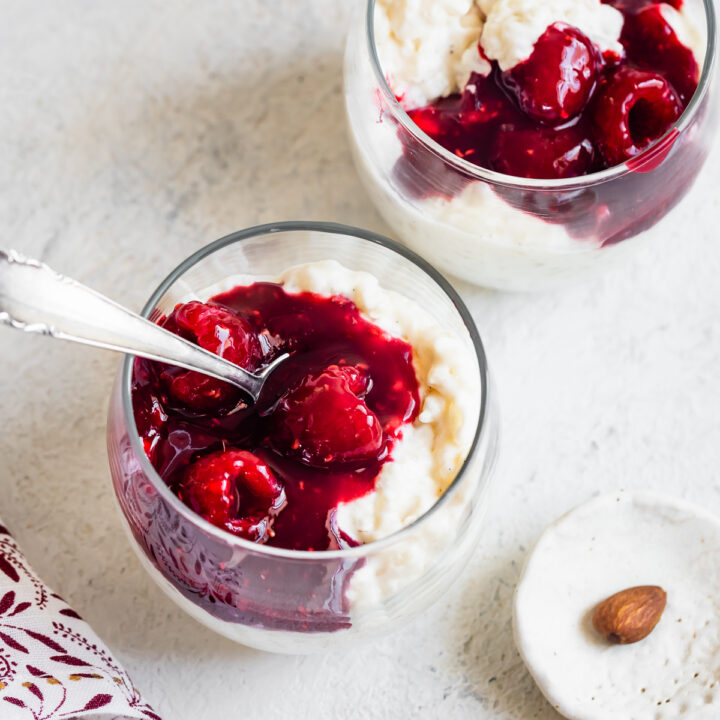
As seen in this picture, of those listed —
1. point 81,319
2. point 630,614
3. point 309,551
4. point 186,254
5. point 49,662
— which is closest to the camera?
point 81,319

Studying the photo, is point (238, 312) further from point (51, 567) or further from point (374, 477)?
point (51, 567)

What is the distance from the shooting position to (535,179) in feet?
5.75

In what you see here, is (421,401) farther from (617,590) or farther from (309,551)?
(617,590)

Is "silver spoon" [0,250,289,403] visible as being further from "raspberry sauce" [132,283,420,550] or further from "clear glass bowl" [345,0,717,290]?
"clear glass bowl" [345,0,717,290]

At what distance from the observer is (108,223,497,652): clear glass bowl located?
1.46 metres

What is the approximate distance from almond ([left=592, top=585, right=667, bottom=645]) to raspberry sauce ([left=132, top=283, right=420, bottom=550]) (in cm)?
52

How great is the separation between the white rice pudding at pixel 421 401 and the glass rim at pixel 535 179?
24cm

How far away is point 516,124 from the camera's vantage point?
6.08ft

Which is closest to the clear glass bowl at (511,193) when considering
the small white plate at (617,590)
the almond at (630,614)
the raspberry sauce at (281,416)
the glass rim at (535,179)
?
the glass rim at (535,179)

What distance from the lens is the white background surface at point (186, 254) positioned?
Result: 187 centimetres

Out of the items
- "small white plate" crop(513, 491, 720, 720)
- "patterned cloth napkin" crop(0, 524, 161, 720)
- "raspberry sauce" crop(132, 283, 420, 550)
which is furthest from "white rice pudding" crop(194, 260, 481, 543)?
"patterned cloth napkin" crop(0, 524, 161, 720)

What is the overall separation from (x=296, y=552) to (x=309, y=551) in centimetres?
7

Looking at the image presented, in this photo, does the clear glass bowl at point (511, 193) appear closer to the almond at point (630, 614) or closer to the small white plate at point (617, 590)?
the small white plate at point (617, 590)

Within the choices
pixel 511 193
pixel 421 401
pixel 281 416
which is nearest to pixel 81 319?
pixel 281 416
